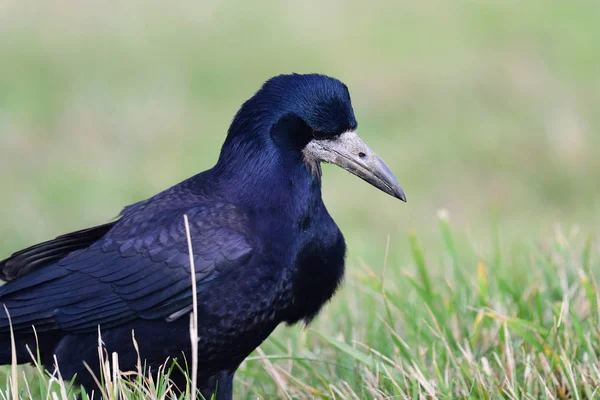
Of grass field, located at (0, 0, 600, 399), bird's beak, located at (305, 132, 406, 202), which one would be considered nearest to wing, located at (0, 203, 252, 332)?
bird's beak, located at (305, 132, 406, 202)

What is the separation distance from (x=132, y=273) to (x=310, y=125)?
Result: 807mm

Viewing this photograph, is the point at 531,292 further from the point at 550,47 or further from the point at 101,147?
the point at 550,47

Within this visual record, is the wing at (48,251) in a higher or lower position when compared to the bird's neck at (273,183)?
lower

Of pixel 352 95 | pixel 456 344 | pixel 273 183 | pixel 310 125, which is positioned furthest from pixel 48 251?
pixel 352 95

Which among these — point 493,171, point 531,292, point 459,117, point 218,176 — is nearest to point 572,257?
point 531,292

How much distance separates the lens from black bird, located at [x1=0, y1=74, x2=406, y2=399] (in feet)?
10.6

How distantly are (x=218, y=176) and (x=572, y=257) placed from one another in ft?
5.22

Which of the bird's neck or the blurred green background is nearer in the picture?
the bird's neck

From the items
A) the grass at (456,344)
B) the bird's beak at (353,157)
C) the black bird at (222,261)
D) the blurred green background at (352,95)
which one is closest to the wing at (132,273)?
the black bird at (222,261)

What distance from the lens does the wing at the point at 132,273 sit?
10.6ft

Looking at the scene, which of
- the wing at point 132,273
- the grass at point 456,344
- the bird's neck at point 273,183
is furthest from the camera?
the bird's neck at point 273,183

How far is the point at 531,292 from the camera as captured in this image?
391 centimetres

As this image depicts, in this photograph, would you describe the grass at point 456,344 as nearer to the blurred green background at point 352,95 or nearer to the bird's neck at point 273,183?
the bird's neck at point 273,183

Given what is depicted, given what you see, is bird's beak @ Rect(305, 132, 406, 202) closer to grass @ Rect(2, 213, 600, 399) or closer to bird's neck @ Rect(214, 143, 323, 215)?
bird's neck @ Rect(214, 143, 323, 215)
